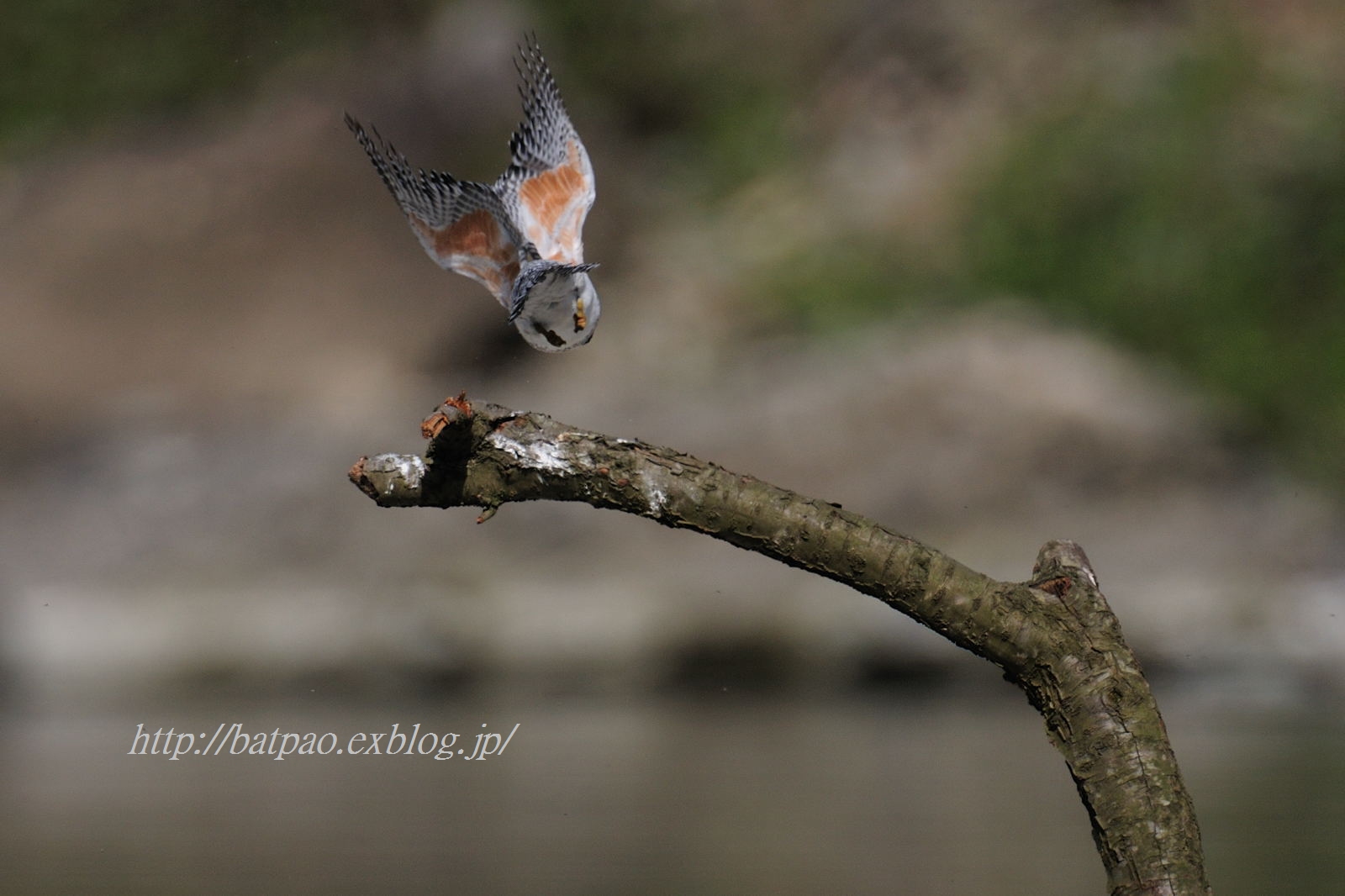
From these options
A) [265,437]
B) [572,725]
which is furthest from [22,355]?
[572,725]

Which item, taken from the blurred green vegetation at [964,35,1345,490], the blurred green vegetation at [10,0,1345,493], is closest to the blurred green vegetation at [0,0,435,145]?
the blurred green vegetation at [10,0,1345,493]

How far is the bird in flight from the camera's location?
2.65ft

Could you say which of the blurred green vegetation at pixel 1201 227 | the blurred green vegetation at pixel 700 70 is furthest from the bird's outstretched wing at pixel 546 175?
the blurred green vegetation at pixel 700 70

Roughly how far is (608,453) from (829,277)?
2.79 meters

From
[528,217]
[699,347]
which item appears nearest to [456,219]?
[528,217]

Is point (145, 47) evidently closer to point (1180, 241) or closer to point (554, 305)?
point (1180, 241)

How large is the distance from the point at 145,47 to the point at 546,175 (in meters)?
3.52

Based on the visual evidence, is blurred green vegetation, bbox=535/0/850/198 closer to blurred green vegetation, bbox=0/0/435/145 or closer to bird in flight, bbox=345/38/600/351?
blurred green vegetation, bbox=0/0/435/145

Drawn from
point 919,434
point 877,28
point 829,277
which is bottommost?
point 919,434

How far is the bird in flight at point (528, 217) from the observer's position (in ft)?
2.65

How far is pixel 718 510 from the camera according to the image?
704 millimetres

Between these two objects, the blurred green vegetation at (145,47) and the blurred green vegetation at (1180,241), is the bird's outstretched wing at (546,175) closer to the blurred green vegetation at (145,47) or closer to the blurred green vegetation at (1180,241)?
the blurred green vegetation at (1180,241)

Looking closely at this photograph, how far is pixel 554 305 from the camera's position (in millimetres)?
821

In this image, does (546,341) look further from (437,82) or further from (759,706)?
(437,82)
